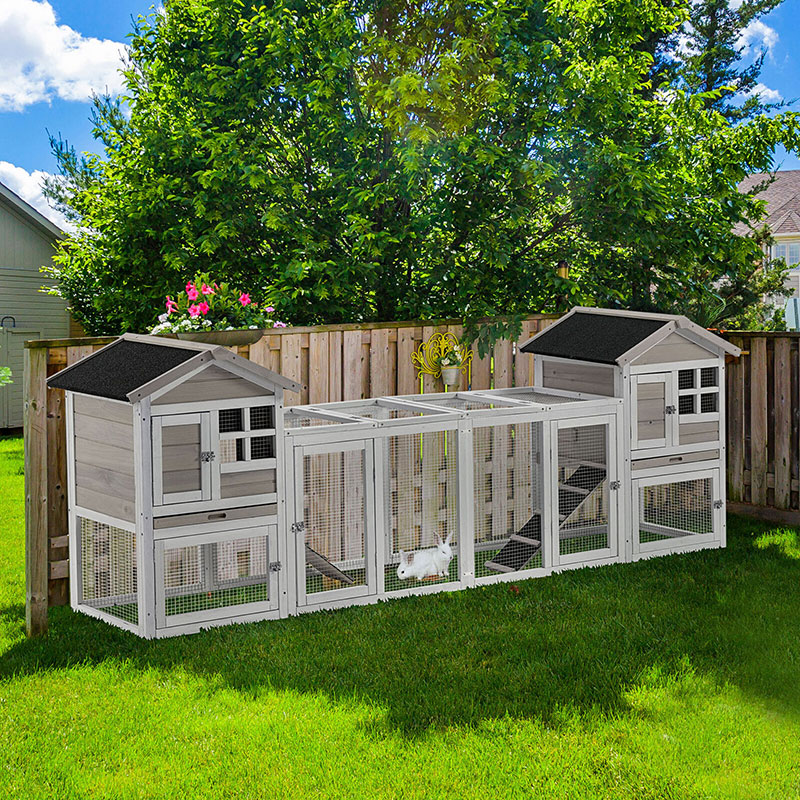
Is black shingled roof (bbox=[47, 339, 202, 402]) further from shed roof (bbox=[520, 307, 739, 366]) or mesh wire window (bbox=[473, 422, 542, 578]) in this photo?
shed roof (bbox=[520, 307, 739, 366])

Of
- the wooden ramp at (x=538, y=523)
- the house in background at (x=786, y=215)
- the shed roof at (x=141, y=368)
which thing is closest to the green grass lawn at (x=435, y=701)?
the wooden ramp at (x=538, y=523)

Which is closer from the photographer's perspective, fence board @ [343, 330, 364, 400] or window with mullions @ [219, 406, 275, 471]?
window with mullions @ [219, 406, 275, 471]

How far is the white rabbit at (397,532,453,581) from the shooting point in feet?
19.7

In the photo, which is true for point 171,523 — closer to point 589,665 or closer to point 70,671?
point 70,671

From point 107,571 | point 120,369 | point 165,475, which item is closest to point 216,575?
point 107,571

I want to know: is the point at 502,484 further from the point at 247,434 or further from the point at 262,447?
the point at 247,434

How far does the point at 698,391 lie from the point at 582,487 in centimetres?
107

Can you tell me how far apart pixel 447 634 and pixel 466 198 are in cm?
443

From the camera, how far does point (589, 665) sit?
4.78m

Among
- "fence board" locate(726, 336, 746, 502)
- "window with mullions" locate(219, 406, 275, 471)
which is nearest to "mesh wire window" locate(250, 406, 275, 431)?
"window with mullions" locate(219, 406, 275, 471)

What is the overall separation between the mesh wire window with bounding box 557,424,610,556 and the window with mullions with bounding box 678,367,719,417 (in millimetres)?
611

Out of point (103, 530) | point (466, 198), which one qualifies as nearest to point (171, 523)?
point (103, 530)

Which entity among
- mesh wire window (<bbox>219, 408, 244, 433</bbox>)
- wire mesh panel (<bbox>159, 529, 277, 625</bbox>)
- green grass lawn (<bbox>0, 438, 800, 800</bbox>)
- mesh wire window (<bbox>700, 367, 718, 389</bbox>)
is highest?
mesh wire window (<bbox>700, 367, 718, 389</bbox>)

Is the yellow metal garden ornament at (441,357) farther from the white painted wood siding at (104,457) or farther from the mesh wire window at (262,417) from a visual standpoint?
the white painted wood siding at (104,457)
